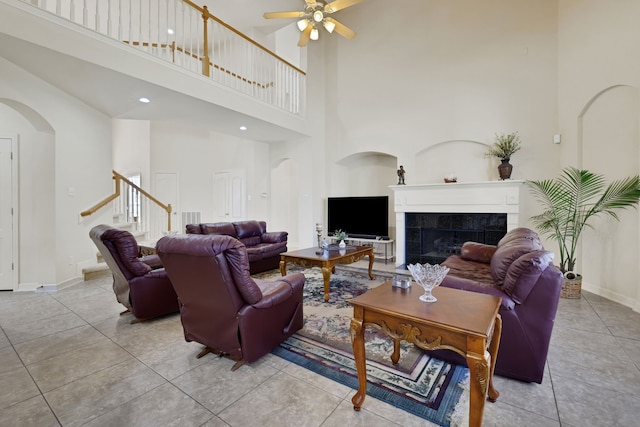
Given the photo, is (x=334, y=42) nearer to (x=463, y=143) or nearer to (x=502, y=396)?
(x=463, y=143)

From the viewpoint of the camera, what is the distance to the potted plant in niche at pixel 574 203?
3412mm

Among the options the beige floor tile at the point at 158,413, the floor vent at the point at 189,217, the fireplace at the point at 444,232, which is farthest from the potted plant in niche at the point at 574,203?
the floor vent at the point at 189,217

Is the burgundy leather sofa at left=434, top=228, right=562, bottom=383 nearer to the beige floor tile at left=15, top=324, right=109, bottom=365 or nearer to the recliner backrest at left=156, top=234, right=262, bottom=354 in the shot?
the recliner backrest at left=156, top=234, right=262, bottom=354

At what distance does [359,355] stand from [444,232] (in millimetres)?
4067

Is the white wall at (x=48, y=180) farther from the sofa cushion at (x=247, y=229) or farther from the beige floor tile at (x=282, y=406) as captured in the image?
the beige floor tile at (x=282, y=406)

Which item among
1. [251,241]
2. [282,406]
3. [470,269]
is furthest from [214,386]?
[251,241]

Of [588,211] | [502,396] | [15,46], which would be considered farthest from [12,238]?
[588,211]

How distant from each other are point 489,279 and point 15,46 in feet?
17.2

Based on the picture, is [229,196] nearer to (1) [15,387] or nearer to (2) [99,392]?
(1) [15,387]

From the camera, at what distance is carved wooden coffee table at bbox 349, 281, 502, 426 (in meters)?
1.29

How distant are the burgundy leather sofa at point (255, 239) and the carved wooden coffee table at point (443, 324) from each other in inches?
130

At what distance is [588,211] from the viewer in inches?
144

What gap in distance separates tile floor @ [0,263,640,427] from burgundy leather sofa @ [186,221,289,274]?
6.94ft

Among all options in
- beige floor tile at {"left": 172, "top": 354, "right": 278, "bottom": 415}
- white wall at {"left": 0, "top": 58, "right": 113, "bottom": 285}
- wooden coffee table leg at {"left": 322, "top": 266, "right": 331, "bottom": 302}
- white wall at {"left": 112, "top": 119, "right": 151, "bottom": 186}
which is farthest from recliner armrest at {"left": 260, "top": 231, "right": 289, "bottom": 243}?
white wall at {"left": 112, "top": 119, "right": 151, "bottom": 186}
